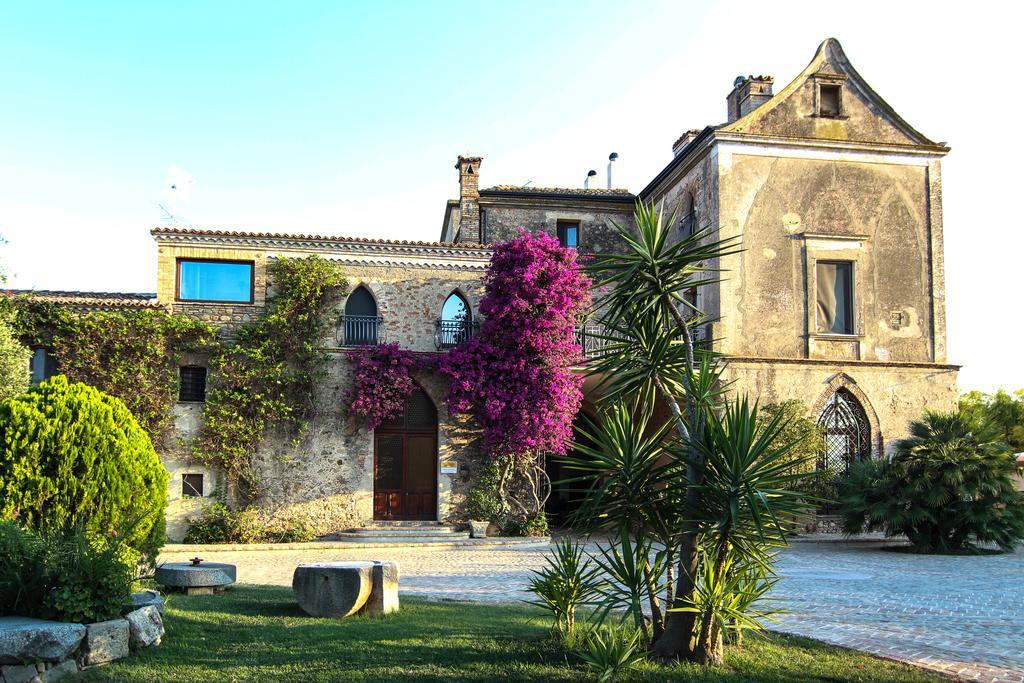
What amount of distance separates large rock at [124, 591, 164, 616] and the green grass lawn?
0.26 m

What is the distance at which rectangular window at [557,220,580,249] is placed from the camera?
90.3 ft

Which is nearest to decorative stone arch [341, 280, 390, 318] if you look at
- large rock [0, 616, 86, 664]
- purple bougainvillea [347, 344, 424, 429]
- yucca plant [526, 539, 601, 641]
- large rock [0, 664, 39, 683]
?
purple bougainvillea [347, 344, 424, 429]

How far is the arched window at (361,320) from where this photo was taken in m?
22.3

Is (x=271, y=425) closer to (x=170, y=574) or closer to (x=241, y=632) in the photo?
(x=170, y=574)

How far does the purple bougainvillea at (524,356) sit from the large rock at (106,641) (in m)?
14.1

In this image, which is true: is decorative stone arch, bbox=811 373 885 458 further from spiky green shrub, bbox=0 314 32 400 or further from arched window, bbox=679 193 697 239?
spiky green shrub, bbox=0 314 32 400

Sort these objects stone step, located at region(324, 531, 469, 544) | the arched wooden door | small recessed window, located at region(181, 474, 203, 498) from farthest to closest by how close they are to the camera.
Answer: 1. the arched wooden door
2. small recessed window, located at region(181, 474, 203, 498)
3. stone step, located at region(324, 531, 469, 544)

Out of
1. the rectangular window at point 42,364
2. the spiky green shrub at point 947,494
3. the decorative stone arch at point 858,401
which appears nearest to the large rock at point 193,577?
A: the rectangular window at point 42,364

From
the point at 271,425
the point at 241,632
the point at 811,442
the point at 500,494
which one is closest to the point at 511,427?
the point at 500,494

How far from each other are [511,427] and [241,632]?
43.6 ft

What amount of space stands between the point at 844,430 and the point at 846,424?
0.59ft

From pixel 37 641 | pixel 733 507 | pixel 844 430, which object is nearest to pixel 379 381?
pixel 844 430

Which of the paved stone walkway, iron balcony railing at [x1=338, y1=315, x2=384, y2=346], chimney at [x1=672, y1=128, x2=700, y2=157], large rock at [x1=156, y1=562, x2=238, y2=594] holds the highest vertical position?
chimney at [x1=672, y1=128, x2=700, y2=157]

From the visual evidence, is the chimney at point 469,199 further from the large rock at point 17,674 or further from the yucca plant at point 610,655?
the large rock at point 17,674
